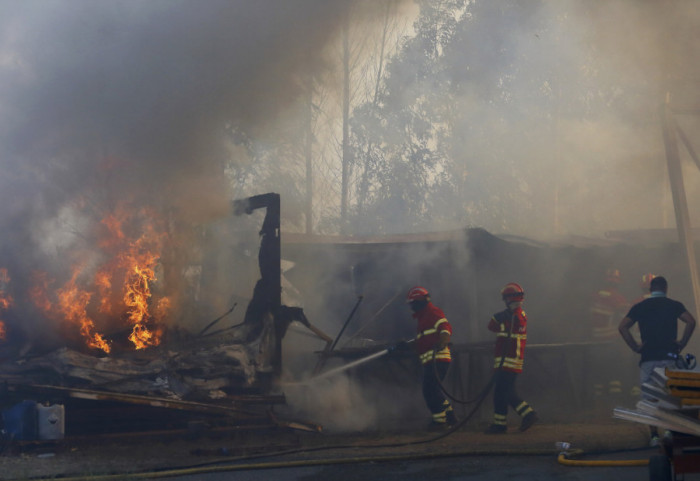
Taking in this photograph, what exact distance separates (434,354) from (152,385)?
3189mm

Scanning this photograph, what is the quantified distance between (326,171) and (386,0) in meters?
16.1

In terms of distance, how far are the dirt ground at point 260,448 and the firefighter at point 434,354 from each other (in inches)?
10.5

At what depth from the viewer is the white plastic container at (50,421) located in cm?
705

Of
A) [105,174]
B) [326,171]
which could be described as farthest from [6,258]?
[326,171]

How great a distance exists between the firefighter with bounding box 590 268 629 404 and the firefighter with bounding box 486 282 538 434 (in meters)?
2.17

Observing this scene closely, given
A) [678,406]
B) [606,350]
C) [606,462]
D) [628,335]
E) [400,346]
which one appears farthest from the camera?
[606,350]

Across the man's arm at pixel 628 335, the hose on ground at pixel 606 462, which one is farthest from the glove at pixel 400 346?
the hose on ground at pixel 606 462

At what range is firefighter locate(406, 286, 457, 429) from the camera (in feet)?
28.0

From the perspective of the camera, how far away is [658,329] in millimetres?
7258

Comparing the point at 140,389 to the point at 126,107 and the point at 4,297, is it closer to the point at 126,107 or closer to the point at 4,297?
the point at 4,297

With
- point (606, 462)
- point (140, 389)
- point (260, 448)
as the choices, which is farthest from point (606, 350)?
point (140, 389)

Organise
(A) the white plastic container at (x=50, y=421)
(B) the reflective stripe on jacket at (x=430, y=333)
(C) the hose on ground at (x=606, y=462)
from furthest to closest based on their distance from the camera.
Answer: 1. (B) the reflective stripe on jacket at (x=430, y=333)
2. (A) the white plastic container at (x=50, y=421)
3. (C) the hose on ground at (x=606, y=462)

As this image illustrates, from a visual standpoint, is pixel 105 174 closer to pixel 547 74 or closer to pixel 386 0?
pixel 386 0

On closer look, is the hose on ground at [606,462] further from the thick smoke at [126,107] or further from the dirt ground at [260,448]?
the thick smoke at [126,107]
